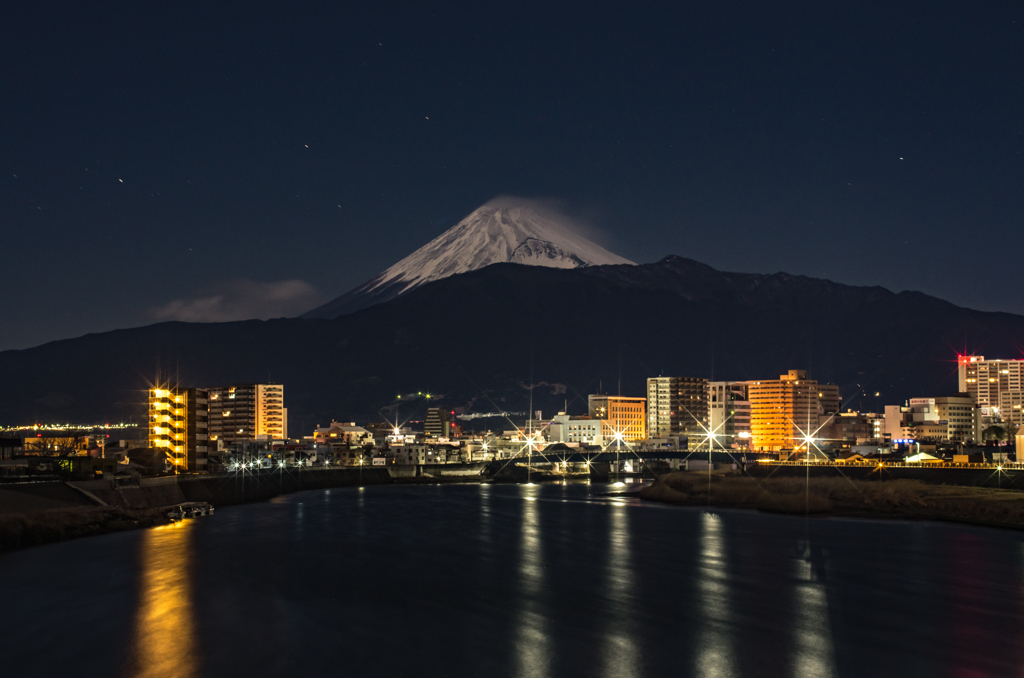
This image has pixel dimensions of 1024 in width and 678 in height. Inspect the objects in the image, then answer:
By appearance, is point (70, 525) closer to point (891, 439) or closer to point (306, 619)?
point (306, 619)

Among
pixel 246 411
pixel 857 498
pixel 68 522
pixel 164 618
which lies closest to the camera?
pixel 164 618

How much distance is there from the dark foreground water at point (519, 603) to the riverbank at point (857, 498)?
474 centimetres

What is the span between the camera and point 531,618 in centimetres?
2420

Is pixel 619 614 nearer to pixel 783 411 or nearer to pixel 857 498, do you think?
pixel 857 498

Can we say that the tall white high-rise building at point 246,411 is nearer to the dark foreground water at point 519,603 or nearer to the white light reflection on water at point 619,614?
the dark foreground water at point 519,603

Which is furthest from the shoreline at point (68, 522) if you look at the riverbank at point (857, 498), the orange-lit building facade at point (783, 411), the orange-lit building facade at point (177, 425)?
the orange-lit building facade at point (783, 411)

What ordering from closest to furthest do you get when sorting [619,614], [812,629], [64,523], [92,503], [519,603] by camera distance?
[812,629]
[619,614]
[519,603]
[64,523]
[92,503]

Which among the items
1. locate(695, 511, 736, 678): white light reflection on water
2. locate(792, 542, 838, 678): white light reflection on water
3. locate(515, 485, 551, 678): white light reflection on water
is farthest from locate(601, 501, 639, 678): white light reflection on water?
locate(792, 542, 838, 678): white light reflection on water

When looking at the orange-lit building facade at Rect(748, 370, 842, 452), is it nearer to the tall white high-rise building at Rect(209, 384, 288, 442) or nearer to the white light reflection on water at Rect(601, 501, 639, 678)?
the tall white high-rise building at Rect(209, 384, 288, 442)

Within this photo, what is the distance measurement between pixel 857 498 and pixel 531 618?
139 feet

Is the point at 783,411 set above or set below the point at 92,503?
below

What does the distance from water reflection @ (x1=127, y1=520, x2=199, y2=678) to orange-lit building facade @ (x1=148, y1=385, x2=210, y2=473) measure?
3646 centimetres

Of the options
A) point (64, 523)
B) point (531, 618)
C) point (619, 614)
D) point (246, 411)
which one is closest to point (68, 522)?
point (64, 523)

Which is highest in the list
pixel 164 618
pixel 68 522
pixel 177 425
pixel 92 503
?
pixel 177 425
